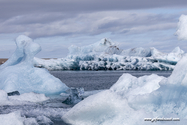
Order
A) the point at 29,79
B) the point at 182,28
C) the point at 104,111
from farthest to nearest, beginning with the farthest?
the point at 29,79 < the point at 182,28 < the point at 104,111

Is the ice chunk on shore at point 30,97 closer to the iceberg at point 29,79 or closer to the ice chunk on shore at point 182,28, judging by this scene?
the iceberg at point 29,79

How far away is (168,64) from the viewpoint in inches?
1788

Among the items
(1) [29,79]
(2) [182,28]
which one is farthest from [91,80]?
(2) [182,28]

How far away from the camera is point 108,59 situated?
4647cm

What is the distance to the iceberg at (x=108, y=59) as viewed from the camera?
45094 millimetres

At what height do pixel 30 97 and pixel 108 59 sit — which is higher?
pixel 30 97

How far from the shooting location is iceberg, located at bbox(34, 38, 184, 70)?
45.1 metres

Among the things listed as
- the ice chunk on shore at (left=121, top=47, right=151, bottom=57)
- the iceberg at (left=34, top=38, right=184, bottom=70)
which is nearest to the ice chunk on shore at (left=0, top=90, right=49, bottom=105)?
the iceberg at (left=34, top=38, right=184, bottom=70)

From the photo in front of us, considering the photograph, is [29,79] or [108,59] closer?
[29,79]

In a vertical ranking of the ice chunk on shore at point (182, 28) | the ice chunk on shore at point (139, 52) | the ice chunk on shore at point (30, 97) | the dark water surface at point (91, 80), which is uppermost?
the ice chunk on shore at point (182, 28)

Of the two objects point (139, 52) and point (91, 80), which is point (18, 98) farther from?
point (139, 52)

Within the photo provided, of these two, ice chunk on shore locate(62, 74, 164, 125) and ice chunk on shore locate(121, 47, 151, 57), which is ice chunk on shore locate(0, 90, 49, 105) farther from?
A: ice chunk on shore locate(121, 47, 151, 57)

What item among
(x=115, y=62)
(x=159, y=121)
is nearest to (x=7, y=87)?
(x=159, y=121)

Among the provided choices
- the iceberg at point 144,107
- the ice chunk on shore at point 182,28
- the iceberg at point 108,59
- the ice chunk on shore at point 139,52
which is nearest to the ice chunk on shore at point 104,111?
the iceberg at point 144,107
